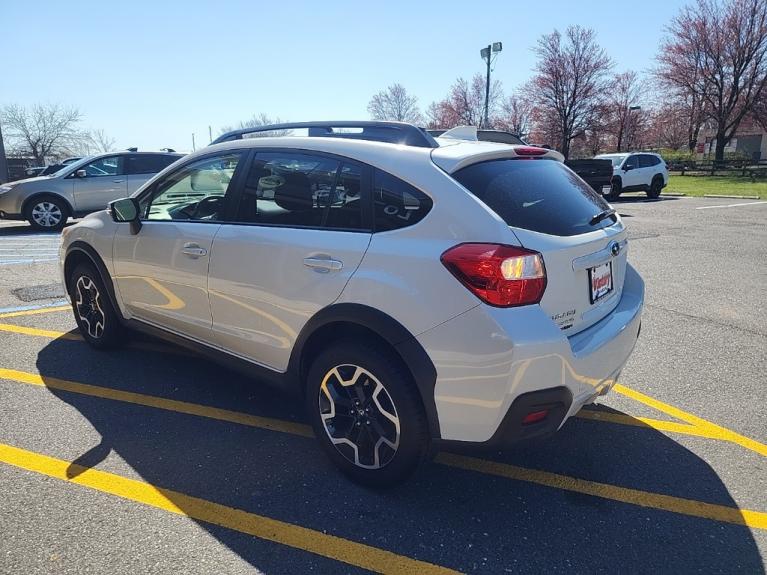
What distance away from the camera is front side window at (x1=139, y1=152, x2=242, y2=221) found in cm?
334

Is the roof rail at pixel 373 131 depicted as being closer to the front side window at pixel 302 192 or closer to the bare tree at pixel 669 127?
the front side window at pixel 302 192

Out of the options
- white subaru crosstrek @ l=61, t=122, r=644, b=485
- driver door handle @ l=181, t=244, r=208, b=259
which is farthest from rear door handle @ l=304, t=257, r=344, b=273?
driver door handle @ l=181, t=244, r=208, b=259

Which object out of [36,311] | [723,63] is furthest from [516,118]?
[36,311]

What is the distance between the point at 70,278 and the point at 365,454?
132 inches

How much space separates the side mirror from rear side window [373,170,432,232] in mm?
2045

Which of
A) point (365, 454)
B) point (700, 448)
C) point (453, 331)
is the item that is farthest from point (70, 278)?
point (700, 448)

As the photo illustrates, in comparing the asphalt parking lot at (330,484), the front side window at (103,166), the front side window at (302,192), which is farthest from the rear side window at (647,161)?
the front side window at (302,192)

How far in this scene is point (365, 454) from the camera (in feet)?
8.74

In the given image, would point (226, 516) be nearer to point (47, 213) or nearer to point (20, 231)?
point (47, 213)

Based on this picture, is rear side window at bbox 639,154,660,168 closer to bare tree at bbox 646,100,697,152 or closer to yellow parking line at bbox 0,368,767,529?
yellow parking line at bbox 0,368,767,529

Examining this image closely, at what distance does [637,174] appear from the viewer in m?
20.7

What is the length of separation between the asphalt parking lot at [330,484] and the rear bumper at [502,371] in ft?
1.65

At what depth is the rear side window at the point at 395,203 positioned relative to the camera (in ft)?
8.02

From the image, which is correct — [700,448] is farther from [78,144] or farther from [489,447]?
[78,144]
